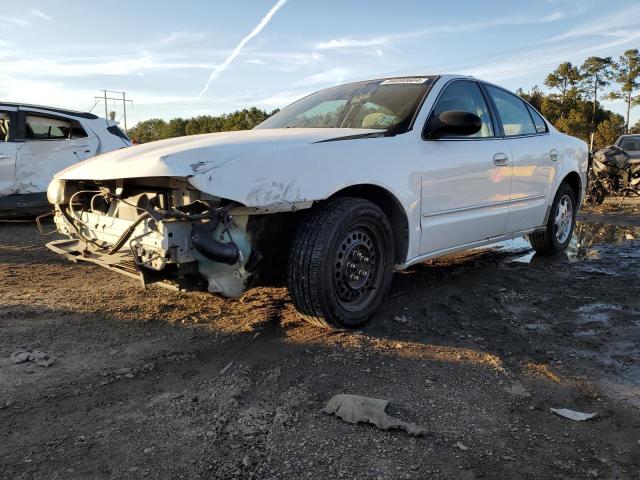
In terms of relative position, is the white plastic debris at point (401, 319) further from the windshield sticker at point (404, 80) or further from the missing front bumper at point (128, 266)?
the windshield sticker at point (404, 80)

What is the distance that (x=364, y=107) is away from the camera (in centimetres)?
416

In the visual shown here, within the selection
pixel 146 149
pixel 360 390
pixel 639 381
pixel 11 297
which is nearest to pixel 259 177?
pixel 146 149

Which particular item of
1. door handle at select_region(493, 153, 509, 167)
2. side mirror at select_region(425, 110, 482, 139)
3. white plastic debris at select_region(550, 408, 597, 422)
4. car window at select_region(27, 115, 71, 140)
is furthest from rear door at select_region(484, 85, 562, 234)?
car window at select_region(27, 115, 71, 140)

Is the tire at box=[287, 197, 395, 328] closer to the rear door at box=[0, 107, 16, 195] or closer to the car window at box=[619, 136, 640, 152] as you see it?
the rear door at box=[0, 107, 16, 195]

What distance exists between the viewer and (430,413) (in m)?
2.49

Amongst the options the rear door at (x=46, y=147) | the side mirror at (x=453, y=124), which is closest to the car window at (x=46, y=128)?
the rear door at (x=46, y=147)

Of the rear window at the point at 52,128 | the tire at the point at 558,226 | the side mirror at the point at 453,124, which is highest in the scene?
the rear window at the point at 52,128

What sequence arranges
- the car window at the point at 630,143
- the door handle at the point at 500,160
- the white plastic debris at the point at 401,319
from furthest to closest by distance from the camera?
the car window at the point at 630,143 → the door handle at the point at 500,160 → the white plastic debris at the point at 401,319

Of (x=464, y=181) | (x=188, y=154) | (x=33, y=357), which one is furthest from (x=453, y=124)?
(x=33, y=357)

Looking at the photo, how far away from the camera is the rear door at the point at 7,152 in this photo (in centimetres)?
723

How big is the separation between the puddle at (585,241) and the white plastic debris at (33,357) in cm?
463

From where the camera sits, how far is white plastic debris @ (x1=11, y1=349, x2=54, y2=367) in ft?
9.87

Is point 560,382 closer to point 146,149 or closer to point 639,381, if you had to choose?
point 639,381

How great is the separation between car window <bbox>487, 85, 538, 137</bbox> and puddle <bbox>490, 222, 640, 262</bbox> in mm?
1468
